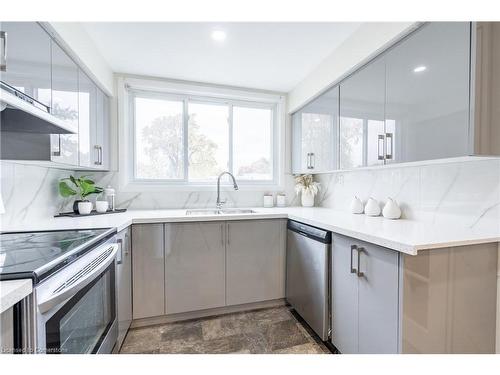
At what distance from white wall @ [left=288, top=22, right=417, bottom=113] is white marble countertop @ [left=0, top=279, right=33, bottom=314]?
6.69 ft

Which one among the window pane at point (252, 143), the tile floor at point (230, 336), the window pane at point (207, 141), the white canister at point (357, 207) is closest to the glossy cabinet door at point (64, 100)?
the window pane at point (207, 141)

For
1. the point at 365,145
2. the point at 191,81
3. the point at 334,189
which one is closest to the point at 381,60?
the point at 365,145

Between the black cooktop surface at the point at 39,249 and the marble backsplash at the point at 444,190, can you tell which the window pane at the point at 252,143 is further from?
the black cooktop surface at the point at 39,249

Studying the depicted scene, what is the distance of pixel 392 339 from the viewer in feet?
3.64

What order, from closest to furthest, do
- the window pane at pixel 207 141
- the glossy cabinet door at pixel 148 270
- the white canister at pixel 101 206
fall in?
the glossy cabinet door at pixel 148 270
the white canister at pixel 101 206
the window pane at pixel 207 141

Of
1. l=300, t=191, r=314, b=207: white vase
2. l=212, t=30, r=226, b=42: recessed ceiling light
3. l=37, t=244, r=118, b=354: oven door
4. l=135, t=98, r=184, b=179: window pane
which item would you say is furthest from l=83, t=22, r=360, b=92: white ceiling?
l=37, t=244, r=118, b=354: oven door

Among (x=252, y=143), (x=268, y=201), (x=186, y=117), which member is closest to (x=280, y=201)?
(x=268, y=201)

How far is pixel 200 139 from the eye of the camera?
271 centimetres

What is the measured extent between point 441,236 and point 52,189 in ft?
9.13

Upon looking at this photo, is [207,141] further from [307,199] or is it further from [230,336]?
[230,336]

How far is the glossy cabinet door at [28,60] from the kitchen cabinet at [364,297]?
6.35 feet

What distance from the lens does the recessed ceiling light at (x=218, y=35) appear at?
66.3 inches

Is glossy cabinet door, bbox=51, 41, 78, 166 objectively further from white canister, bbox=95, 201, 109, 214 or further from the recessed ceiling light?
the recessed ceiling light
